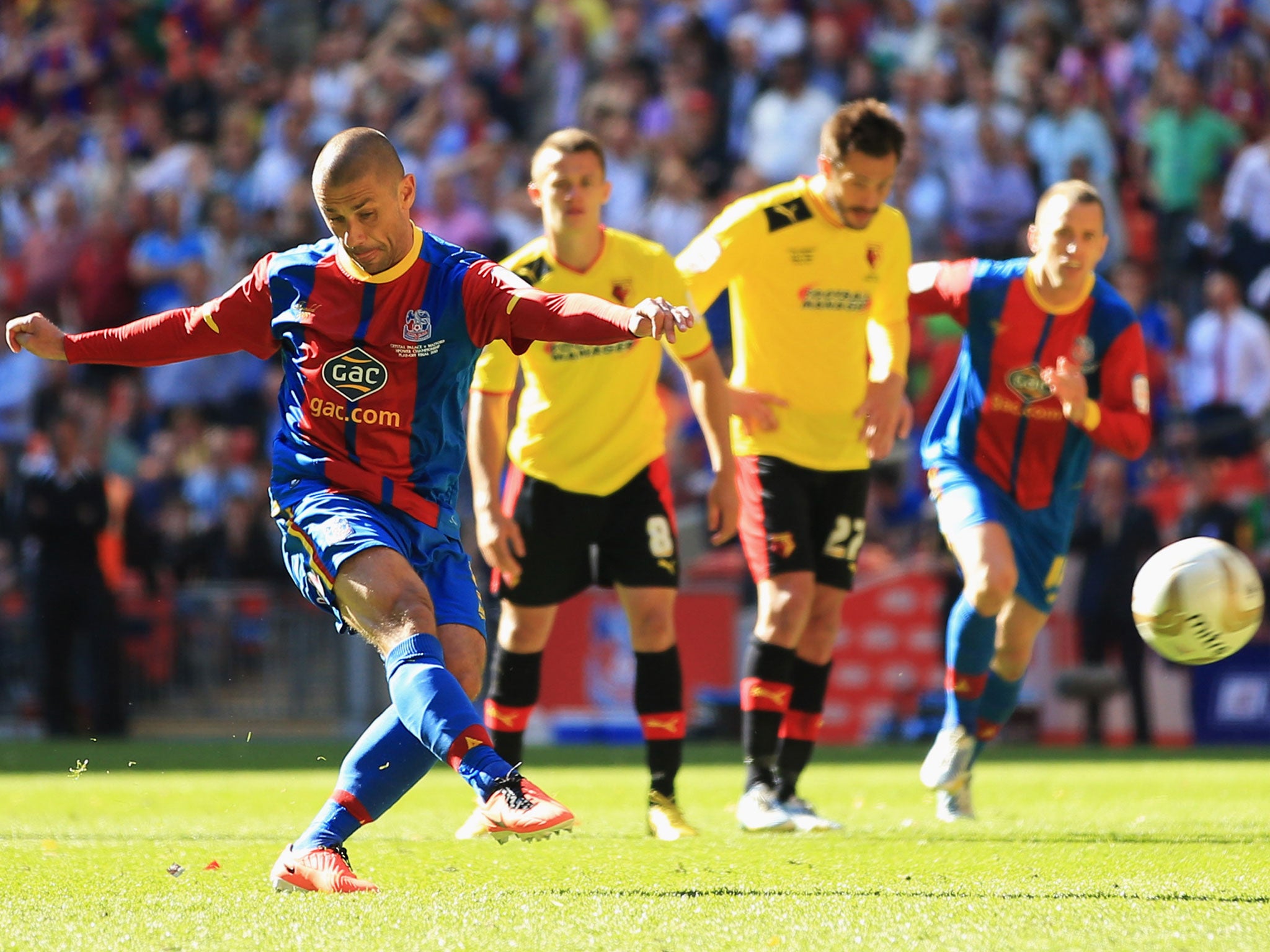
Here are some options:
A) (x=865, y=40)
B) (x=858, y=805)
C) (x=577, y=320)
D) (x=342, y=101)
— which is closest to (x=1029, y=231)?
(x=858, y=805)

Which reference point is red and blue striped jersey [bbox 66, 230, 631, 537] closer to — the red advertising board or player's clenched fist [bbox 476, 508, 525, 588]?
player's clenched fist [bbox 476, 508, 525, 588]

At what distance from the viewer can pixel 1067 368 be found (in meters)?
7.14

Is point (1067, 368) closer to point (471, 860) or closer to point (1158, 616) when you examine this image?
point (1158, 616)

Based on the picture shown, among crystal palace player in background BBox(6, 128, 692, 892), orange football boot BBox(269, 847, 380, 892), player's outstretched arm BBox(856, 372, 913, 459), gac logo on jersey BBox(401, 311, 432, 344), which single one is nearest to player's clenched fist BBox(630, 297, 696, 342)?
crystal palace player in background BBox(6, 128, 692, 892)

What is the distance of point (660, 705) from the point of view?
7.32m

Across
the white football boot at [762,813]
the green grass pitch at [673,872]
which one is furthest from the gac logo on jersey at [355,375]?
the white football boot at [762,813]

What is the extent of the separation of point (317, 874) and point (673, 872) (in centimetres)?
121

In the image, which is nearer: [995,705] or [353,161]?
[353,161]

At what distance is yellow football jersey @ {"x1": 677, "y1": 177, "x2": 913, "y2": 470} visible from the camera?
7500mm

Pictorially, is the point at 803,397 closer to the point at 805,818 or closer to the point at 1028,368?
the point at 1028,368

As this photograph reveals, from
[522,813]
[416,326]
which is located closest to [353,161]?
[416,326]

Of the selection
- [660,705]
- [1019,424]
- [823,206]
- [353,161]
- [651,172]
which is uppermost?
[651,172]

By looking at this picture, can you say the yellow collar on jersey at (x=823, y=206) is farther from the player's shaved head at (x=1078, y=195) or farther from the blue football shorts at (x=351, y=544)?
the blue football shorts at (x=351, y=544)

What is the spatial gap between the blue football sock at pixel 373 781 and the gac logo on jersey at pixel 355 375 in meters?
0.96
